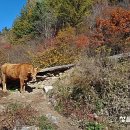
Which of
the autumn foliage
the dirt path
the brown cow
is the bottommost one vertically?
the dirt path

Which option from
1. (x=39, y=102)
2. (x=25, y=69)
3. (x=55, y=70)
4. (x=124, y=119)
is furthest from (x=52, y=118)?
(x=55, y=70)

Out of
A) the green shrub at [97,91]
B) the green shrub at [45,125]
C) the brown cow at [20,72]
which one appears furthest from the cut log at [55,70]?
the green shrub at [45,125]

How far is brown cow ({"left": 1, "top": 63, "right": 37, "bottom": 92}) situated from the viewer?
627 inches

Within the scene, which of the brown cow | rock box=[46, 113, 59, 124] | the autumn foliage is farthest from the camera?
the autumn foliage

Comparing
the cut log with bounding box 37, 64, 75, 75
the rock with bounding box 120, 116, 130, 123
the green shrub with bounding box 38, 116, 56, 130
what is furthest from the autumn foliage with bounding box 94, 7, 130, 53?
the green shrub with bounding box 38, 116, 56, 130

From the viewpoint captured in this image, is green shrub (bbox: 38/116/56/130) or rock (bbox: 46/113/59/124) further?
rock (bbox: 46/113/59/124)

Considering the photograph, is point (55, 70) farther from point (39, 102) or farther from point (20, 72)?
point (39, 102)

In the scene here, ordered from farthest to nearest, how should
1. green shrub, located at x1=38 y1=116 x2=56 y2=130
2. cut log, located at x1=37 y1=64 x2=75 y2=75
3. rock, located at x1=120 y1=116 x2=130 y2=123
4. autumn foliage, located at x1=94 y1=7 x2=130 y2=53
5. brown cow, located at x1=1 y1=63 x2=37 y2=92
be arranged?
autumn foliage, located at x1=94 y1=7 x2=130 y2=53 → cut log, located at x1=37 y1=64 x2=75 y2=75 → brown cow, located at x1=1 y1=63 x2=37 y2=92 → rock, located at x1=120 y1=116 x2=130 y2=123 → green shrub, located at x1=38 y1=116 x2=56 y2=130

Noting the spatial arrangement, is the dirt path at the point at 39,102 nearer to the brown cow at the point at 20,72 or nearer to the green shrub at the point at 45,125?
the green shrub at the point at 45,125

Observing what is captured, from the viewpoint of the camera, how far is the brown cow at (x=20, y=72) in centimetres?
1591

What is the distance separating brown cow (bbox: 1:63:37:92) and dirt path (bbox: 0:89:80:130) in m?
0.58

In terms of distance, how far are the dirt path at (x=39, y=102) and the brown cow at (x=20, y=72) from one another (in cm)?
58

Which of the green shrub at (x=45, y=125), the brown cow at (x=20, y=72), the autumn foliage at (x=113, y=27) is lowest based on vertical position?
the green shrub at (x=45, y=125)

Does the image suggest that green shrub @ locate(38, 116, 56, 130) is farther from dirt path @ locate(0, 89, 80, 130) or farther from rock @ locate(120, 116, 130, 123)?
rock @ locate(120, 116, 130, 123)
